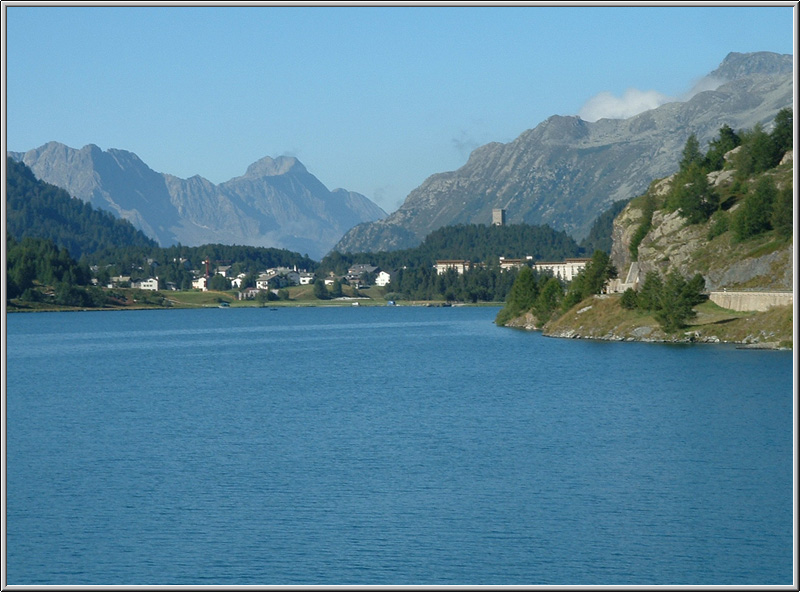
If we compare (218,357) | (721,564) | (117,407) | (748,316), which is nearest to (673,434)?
(721,564)

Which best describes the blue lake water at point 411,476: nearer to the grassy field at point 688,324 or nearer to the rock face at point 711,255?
the grassy field at point 688,324

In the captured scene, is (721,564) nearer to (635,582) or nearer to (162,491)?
(635,582)

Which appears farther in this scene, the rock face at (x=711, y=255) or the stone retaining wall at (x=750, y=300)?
the rock face at (x=711, y=255)

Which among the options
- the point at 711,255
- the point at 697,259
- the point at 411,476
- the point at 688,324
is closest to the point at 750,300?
the point at 688,324

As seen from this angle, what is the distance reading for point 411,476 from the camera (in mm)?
42969

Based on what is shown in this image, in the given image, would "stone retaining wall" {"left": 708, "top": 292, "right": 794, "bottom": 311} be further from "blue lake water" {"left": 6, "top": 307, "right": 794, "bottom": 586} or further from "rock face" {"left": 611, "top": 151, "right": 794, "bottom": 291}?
"blue lake water" {"left": 6, "top": 307, "right": 794, "bottom": 586}

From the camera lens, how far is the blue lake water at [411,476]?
3181cm

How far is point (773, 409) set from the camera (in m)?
58.2

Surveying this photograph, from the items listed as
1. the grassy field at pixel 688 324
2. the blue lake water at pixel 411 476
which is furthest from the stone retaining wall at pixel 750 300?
the blue lake water at pixel 411 476

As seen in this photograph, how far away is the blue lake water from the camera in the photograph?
3181cm

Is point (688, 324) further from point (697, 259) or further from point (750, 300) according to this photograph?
point (697, 259)

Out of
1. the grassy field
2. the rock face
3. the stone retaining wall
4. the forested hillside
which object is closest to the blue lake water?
the grassy field

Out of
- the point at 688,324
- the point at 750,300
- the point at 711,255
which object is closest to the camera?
the point at 750,300

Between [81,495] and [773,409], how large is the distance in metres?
36.6
